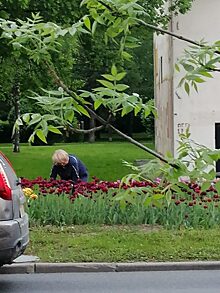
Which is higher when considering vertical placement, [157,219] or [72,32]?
[72,32]

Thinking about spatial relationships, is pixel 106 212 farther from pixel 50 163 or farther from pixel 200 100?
pixel 50 163

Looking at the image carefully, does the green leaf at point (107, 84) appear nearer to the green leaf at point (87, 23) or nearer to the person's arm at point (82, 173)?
the green leaf at point (87, 23)

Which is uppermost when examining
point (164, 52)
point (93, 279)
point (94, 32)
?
point (164, 52)

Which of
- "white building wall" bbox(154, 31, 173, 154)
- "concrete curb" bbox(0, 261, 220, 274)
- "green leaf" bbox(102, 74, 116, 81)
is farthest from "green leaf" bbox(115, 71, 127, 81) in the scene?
"white building wall" bbox(154, 31, 173, 154)

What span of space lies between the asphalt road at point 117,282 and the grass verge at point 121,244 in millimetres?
352

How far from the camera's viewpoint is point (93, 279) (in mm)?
9398

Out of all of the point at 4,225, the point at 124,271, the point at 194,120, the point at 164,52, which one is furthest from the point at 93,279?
the point at 164,52

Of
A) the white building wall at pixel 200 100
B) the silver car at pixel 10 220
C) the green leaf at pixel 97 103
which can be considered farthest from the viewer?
the white building wall at pixel 200 100

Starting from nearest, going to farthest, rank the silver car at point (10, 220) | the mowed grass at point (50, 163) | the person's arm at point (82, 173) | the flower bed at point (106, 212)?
the silver car at point (10, 220) → the flower bed at point (106, 212) → the person's arm at point (82, 173) → the mowed grass at point (50, 163)

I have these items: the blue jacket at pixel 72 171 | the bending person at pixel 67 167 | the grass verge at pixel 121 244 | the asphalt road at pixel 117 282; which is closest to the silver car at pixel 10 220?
the asphalt road at pixel 117 282

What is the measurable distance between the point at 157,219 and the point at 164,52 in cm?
1867

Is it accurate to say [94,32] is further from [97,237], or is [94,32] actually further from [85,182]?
[85,182]

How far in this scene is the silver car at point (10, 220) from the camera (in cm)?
745

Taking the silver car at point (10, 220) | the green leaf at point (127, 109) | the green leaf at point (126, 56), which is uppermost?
the green leaf at point (126, 56)
